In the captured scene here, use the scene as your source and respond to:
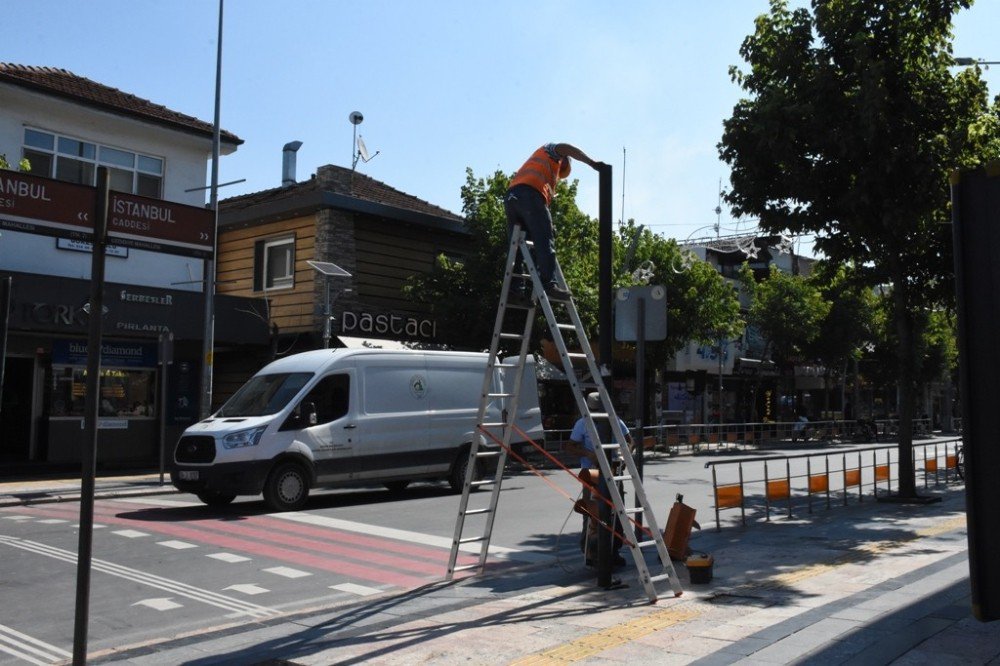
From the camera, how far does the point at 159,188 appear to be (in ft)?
71.4

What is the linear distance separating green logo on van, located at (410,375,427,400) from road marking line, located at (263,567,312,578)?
669 centimetres

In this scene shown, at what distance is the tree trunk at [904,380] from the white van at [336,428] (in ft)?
21.6

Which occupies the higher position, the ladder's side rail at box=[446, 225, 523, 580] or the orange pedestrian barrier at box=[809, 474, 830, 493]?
the ladder's side rail at box=[446, 225, 523, 580]

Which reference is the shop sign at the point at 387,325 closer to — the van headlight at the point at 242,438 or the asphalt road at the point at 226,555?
the asphalt road at the point at 226,555

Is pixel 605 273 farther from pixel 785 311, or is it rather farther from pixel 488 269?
pixel 785 311

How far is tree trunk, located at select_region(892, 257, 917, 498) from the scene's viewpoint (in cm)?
1478

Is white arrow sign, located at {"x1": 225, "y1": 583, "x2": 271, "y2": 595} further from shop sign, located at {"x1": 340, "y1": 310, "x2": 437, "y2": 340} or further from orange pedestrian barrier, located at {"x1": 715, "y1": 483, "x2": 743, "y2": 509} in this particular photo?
shop sign, located at {"x1": 340, "y1": 310, "x2": 437, "y2": 340}

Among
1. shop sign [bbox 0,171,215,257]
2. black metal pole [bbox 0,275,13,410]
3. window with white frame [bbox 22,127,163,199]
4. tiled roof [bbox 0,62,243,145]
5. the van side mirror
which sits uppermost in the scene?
tiled roof [bbox 0,62,243,145]

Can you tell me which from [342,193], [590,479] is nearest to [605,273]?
[590,479]

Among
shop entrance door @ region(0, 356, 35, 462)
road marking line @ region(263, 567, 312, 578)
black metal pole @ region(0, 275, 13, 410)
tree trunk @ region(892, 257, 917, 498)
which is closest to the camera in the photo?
black metal pole @ region(0, 275, 13, 410)

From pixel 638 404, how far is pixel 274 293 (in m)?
16.3

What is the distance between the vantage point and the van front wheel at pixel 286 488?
1362cm

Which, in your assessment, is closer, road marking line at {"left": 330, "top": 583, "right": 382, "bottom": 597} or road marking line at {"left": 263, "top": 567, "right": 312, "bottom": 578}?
road marking line at {"left": 330, "top": 583, "right": 382, "bottom": 597}

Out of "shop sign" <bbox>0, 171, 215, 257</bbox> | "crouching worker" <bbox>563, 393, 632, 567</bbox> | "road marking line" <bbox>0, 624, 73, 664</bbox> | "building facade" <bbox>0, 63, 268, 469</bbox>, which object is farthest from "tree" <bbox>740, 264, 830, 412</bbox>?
"shop sign" <bbox>0, 171, 215, 257</bbox>
